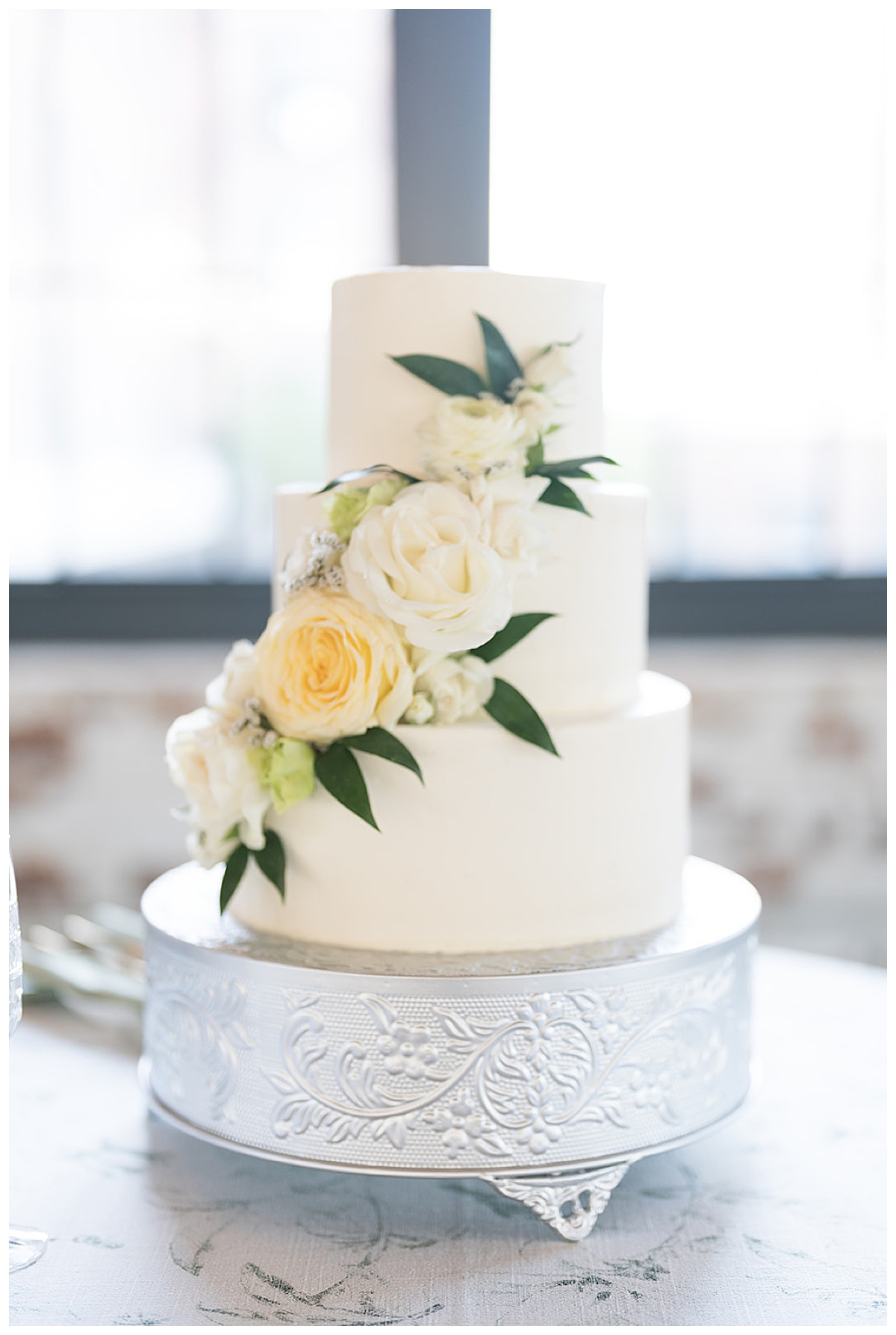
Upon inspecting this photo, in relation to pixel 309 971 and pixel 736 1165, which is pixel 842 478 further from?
pixel 309 971

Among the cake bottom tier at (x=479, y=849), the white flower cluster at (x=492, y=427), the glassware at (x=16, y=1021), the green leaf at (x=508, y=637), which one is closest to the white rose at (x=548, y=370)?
the white flower cluster at (x=492, y=427)

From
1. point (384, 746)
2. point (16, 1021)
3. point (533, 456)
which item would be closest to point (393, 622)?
point (384, 746)

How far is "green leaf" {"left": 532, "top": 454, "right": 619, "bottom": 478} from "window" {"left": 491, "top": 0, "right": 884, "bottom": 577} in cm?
122

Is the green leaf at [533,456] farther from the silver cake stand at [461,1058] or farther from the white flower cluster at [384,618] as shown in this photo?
the silver cake stand at [461,1058]

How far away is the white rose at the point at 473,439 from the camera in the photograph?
3.73 feet

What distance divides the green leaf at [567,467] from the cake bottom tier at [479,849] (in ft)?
0.81

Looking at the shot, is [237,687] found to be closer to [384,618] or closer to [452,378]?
[384,618]

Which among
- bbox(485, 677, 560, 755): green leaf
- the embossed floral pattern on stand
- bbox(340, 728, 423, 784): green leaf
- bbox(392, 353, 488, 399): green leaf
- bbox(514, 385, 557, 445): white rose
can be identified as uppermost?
bbox(392, 353, 488, 399): green leaf

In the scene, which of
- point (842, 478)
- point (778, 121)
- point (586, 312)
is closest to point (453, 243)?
point (778, 121)

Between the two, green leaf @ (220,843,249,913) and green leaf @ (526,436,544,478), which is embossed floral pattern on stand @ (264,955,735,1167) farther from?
green leaf @ (526,436,544,478)

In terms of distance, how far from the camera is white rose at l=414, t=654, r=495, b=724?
1140mm

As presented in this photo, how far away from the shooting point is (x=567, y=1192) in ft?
3.59

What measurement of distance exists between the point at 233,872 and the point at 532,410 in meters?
0.55

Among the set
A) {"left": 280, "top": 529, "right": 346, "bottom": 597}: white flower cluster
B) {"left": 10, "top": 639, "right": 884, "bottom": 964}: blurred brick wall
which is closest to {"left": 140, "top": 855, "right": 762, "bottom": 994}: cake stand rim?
{"left": 280, "top": 529, "right": 346, "bottom": 597}: white flower cluster
